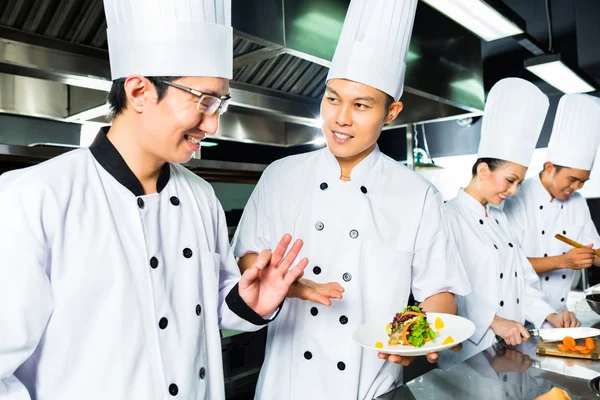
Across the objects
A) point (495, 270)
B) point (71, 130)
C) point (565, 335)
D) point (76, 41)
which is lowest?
point (565, 335)

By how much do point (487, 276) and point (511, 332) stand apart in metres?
0.41

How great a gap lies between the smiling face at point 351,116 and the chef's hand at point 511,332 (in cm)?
109

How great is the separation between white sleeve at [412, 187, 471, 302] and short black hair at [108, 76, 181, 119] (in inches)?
39.3

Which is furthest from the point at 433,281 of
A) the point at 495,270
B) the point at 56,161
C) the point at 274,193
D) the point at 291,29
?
the point at 291,29

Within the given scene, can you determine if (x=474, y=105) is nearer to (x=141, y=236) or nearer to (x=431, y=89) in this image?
(x=431, y=89)

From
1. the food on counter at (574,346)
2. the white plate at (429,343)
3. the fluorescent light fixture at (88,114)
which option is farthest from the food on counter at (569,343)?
the fluorescent light fixture at (88,114)

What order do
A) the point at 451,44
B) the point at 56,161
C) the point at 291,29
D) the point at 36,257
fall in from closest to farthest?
1. the point at 36,257
2. the point at 56,161
3. the point at 291,29
4. the point at 451,44

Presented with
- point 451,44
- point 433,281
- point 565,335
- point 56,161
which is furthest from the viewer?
point 451,44

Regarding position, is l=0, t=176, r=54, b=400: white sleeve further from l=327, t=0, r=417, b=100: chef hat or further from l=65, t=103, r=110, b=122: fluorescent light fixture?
l=65, t=103, r=110, b=122: fluorescent light fixture

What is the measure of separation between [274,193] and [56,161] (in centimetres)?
88

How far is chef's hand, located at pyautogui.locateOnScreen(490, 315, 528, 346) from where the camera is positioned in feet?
7.09

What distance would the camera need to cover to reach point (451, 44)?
4.11 meters

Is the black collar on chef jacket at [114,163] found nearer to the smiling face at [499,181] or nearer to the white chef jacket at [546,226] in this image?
the smiling face at [499,181]

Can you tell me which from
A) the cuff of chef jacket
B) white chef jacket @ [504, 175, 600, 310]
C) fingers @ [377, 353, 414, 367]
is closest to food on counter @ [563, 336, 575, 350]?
fingers @ [377, 353, 414, 367]
